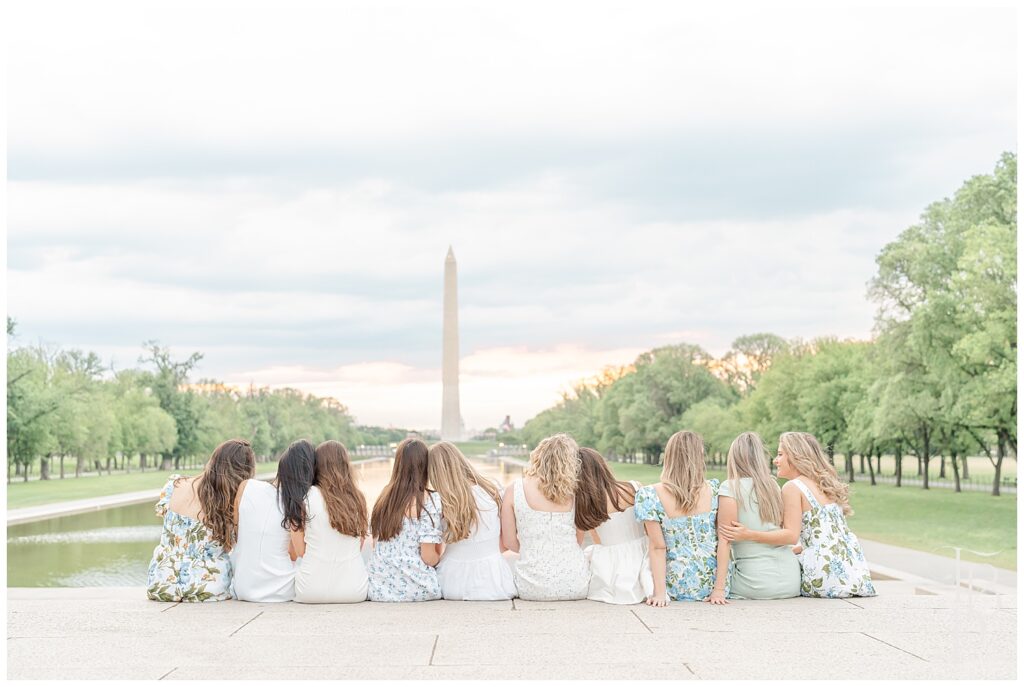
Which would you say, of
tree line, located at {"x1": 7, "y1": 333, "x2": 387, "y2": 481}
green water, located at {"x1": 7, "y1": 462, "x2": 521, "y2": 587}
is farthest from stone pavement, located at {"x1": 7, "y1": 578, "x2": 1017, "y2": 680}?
tree line, located at {"x1": 7, "y1": 333, "x2": 387, "y2": 481}

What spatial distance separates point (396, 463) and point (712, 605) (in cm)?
266

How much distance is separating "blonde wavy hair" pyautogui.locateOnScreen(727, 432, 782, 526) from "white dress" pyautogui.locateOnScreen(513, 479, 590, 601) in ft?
4.31

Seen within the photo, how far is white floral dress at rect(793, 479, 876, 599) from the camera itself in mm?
8555

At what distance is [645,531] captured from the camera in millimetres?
8461

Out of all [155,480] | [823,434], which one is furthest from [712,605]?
[155,480]

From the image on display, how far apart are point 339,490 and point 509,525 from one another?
135cm

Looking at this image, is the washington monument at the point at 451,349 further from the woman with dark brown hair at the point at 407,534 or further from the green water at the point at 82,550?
Result: the woman with dark brown hair at the point at 407,534

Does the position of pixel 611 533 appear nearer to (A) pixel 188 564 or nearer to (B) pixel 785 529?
(B) pixel 785 529

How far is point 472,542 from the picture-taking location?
27.9 ft

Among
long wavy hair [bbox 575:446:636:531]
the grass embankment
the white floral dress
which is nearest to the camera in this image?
long wavy hair [bbox 575:446:636:531]

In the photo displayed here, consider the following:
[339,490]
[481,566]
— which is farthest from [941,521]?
[339,490]

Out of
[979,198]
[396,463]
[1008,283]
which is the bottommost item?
[396,463]

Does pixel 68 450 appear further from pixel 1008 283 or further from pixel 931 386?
pixel 1008 283

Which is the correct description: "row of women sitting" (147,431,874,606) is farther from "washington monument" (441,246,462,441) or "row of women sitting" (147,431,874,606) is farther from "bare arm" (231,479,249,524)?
"washington monument" (441,246,462,441)
